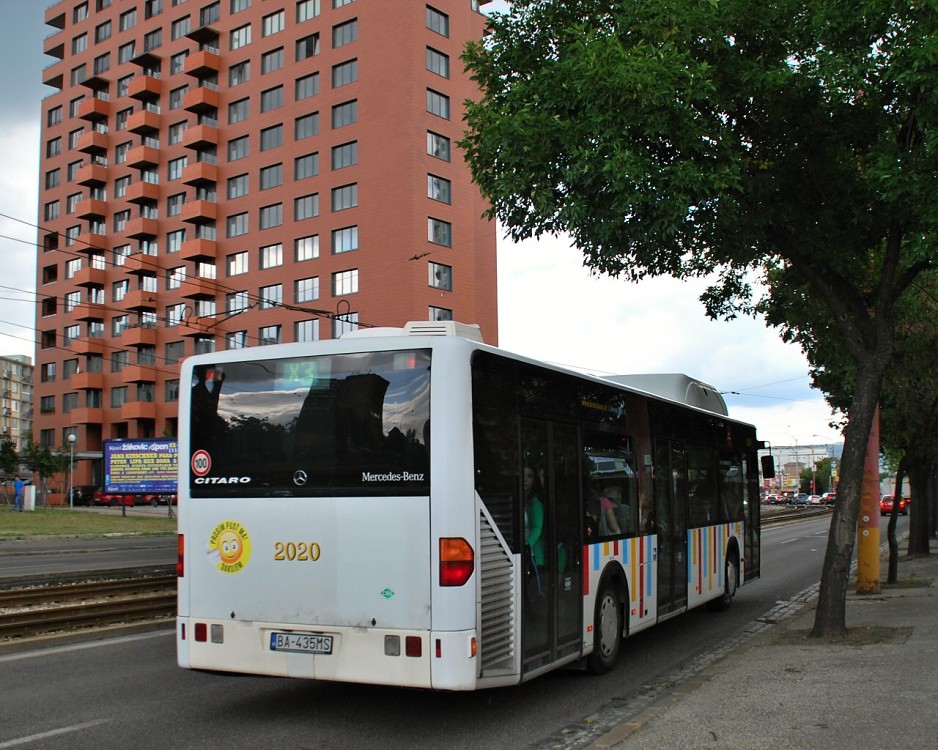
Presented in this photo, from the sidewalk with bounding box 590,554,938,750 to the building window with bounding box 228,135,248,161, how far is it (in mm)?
59655

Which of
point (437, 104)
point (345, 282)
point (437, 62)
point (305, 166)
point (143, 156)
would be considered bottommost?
point (345, 282)

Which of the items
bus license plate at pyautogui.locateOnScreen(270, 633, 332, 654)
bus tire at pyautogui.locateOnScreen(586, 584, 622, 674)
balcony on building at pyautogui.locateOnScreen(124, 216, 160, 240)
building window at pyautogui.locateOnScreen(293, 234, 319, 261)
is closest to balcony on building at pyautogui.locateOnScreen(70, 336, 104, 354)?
balcony on building at pyautogui.locateOnScreen(124, 216, 160, 240)

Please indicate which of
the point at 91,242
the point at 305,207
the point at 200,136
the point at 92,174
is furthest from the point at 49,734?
the point at 92,174

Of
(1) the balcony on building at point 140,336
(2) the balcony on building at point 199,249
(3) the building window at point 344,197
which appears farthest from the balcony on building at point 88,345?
(3) the building window at point 344,197

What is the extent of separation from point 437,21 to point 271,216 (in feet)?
51.1

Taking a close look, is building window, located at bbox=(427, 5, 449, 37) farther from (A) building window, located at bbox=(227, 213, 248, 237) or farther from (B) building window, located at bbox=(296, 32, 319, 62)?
(A) building window, located at bbox=(227, 213, 248, 237)

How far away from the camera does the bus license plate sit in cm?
734

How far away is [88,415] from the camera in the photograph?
247 feet

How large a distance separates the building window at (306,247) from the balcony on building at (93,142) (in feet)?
76.9

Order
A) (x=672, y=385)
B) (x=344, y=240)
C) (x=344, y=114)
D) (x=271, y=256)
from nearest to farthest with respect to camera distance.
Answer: (x=672, y=385) → (x=344, y=240) → (x=344, y=114) → (x=271, y=256)

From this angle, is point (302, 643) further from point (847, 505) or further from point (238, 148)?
point (238, 148)

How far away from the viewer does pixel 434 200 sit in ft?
187

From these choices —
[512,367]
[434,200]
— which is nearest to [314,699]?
[512,367]

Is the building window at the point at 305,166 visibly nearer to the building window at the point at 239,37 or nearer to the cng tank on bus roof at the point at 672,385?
the building window at the point at 239,37
